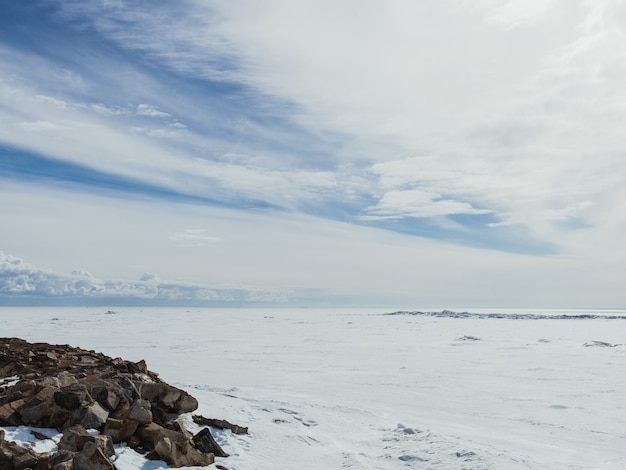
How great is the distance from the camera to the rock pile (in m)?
5.73

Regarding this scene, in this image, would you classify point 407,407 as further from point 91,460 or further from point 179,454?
point 91,460

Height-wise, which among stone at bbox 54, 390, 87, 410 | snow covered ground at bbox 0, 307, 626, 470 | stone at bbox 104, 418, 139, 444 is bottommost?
snow covered ground at bbox 0, 307, 626, 470

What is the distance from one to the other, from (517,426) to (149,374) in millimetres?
7429

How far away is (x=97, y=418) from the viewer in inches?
275

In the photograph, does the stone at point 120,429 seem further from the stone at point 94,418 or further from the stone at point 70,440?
the stone at point 70,440

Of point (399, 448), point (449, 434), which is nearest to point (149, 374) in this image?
point (399, 448)

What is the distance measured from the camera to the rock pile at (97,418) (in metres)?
5.73

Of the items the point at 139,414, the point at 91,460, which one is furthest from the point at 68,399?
the point at 91,460

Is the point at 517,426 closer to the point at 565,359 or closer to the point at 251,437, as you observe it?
the point at 251,437

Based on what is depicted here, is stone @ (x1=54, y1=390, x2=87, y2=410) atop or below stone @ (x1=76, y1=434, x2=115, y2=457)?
atop

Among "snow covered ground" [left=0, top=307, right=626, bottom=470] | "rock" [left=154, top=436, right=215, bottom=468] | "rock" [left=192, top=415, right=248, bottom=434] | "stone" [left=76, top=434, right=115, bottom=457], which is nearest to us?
"stone" [left=76, top=434, right=115, bottom=457]

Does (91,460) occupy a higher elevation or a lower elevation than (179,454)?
higher

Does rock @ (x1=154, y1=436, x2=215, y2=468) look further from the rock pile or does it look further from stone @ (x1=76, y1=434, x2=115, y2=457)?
stone @ (x1=76, y1=434, x2=115, y2=457)

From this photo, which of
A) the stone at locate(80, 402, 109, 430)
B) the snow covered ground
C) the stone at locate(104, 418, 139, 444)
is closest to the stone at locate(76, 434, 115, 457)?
the snow covered ground
